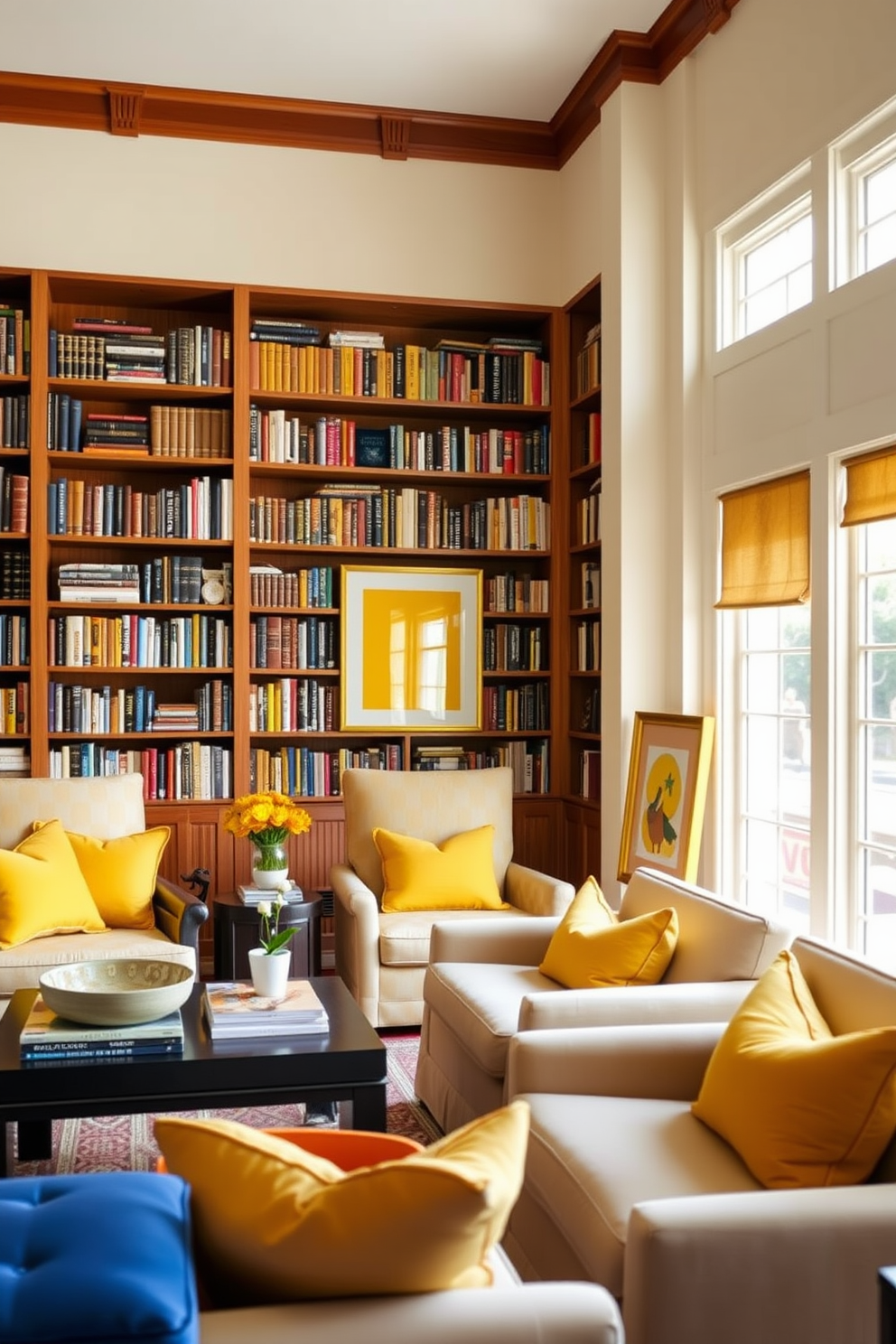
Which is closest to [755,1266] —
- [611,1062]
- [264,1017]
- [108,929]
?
[611,1062]

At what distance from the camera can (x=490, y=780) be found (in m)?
5.22

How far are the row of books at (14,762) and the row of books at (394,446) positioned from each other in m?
1.64

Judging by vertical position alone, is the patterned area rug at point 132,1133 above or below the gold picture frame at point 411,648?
below

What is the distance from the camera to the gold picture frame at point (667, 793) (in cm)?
460

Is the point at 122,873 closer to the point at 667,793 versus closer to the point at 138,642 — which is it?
the point at 138,642

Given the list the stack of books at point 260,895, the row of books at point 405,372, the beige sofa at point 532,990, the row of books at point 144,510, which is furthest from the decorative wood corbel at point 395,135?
the beige sofa at point 532,990

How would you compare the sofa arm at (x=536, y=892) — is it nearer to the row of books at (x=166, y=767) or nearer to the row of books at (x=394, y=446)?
the row of books at (x=166, y=767)

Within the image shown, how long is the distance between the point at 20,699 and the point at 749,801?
10.1 ft

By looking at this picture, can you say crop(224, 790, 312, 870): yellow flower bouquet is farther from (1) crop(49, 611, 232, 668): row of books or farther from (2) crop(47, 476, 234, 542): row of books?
(2) crop(47, 476, 234, 542): row of books

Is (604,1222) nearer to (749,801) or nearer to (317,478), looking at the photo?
(749,801)

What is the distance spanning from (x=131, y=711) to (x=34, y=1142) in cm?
241

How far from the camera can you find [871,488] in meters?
3.73

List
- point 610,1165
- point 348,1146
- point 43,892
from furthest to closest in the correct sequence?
point 43,892 < point 610,1165 < point 348,1146

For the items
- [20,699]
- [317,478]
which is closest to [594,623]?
[317,478]
